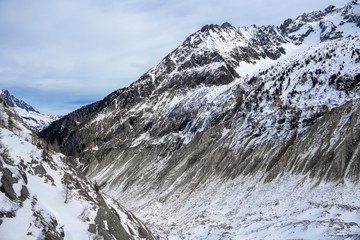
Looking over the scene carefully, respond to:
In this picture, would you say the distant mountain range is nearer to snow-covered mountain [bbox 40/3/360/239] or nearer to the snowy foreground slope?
snow-covered mountain [bbox 40/3/360/239]

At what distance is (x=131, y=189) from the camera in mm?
77062

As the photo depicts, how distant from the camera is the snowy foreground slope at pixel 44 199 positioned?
464 inches

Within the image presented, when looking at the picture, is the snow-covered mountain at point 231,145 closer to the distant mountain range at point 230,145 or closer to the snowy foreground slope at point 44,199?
the distant mountain range at point 230,145

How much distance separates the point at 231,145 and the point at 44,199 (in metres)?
54.7

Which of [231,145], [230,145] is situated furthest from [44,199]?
[230,145]

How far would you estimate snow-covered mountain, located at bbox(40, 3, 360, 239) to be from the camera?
124ft

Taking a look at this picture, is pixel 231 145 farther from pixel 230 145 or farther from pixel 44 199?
pixel 44 199

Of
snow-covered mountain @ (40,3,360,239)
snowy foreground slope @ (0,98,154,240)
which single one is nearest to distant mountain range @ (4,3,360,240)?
snow-covered mountain @ (40,3,360,239)

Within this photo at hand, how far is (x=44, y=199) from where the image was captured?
1396cm

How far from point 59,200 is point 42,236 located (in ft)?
11.0

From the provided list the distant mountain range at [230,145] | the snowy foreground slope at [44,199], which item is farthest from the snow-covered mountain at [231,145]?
the snowy foreground slope at [44,199]

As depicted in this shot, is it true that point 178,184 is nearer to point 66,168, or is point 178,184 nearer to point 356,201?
point 356,201

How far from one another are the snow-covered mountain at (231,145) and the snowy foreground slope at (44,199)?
53.4ft

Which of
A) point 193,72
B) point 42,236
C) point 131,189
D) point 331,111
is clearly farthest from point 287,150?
point 193,72
